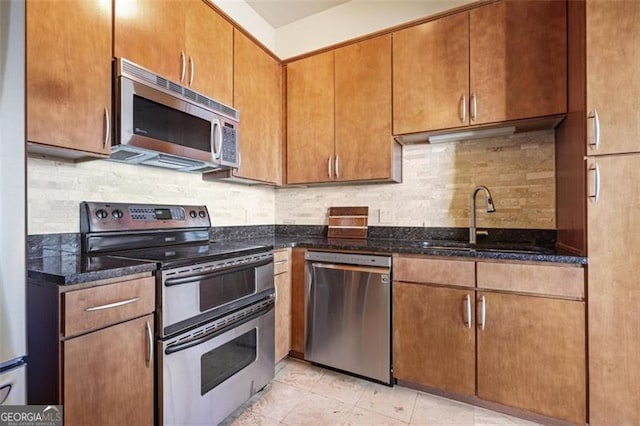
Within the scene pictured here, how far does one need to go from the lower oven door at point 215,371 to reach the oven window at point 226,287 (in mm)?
131

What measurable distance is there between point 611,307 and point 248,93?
2504 mm

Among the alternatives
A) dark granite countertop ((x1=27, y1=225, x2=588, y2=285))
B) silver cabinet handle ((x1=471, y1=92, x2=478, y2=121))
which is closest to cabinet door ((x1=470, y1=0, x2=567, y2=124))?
silver cabinet handle ((x1=471, y1=92, x2=478, y2=121))

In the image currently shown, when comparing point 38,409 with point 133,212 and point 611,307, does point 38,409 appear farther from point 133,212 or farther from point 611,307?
point 611,307

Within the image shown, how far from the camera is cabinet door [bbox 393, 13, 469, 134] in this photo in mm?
2027

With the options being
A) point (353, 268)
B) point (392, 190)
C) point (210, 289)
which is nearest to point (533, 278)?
point (353, 268)

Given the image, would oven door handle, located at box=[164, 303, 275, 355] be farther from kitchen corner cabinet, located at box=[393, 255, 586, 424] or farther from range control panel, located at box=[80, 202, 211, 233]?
kitchen corner cabinet, located at box=[393, 255, 586, 424]

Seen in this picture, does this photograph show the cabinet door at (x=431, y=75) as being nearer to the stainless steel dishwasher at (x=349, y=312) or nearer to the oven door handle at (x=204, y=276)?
the stainless steel dishwasher at (x=349, y=312)

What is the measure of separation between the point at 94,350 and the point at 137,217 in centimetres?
87

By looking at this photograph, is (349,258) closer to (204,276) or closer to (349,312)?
(349,312)

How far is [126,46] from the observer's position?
1.52 m

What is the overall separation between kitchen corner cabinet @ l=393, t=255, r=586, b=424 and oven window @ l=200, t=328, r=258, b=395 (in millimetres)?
899

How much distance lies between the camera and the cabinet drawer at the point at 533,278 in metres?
1.53

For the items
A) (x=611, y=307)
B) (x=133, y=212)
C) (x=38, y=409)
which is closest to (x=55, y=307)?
(x=38, y=409)

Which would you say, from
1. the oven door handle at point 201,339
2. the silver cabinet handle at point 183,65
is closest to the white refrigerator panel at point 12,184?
the oven door handle at point 201,339
